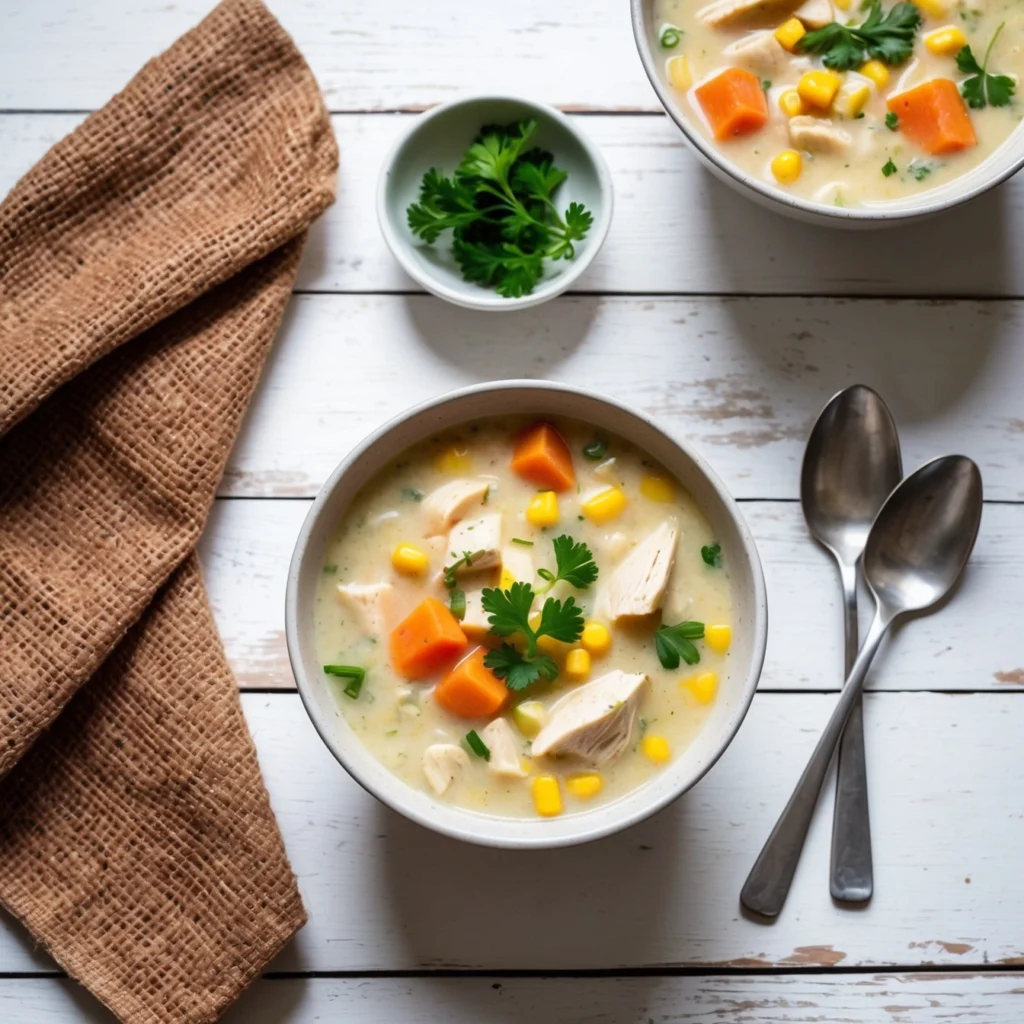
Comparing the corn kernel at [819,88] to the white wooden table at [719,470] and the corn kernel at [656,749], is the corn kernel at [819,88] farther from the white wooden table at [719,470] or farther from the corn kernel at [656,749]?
the corn kernel at [656,749]

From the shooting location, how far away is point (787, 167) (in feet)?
7.48

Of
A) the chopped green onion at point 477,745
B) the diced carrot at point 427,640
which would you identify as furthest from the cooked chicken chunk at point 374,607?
the chopped green onion at point 477,745

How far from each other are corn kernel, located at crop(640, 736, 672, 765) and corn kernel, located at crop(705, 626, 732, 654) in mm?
185

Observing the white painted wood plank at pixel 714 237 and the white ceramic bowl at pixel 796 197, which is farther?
the white painted wood plank at pixel 714 237

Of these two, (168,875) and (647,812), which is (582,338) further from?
(168,875)

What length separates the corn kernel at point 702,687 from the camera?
2074mm

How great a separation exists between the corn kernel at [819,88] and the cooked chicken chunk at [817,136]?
3cm

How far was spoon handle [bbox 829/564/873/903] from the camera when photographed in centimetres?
232

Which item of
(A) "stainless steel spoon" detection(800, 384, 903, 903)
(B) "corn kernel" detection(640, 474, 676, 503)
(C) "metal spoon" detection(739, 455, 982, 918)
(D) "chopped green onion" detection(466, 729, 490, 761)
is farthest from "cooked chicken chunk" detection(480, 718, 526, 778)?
(A) "stainless steel spoon" detection(800, 384, 903, 903)

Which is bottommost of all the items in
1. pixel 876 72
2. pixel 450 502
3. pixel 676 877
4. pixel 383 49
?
pixel 676 877

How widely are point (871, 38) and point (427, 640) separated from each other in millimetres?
1430

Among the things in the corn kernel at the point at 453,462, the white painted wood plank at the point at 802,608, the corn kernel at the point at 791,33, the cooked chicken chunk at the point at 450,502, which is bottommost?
the white painted wood plank at the point at 802,608

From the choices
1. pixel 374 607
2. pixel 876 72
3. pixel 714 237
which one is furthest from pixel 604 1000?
pixel 876 72

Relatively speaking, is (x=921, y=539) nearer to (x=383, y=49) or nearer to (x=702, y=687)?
(x=702, y=687)
